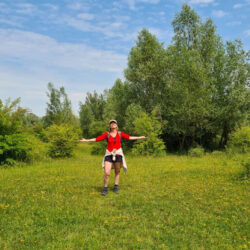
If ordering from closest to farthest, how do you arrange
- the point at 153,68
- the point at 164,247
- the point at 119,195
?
the point at 164,247
the point at 119,195
the point at 153,68

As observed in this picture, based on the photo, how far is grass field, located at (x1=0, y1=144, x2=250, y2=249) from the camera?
15.2 ft

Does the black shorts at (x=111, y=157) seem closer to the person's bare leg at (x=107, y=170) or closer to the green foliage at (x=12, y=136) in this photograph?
the person's bare leg at (x=107, y=170)

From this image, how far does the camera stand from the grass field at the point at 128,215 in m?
4.64

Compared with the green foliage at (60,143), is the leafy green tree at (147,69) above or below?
above

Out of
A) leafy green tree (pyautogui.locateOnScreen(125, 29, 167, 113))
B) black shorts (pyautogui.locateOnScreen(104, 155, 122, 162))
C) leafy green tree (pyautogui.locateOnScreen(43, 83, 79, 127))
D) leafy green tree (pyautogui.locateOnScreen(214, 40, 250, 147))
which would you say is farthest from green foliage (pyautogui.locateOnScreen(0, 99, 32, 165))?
leafy green tree (pyautogui.locateOnScreen(43, 83, 79, 127))

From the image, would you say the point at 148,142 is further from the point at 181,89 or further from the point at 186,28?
the point at 186,28

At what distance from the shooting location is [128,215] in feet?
19.9

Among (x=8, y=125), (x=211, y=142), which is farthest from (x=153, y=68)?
(x=8, y=125)

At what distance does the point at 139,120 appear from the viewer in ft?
75.6

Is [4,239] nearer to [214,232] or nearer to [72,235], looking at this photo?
[72,235]

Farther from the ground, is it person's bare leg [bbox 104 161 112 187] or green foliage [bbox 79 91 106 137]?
green foliage [bbox 79 91 106 137]

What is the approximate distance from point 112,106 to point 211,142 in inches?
647

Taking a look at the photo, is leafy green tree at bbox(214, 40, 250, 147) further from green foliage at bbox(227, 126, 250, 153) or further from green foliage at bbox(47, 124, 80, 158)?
green foliage at bbox(47, 124, 80, 158)

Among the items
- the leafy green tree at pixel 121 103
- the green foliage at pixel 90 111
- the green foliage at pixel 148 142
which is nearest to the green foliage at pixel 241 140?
the green foliage at pixel 148 142
